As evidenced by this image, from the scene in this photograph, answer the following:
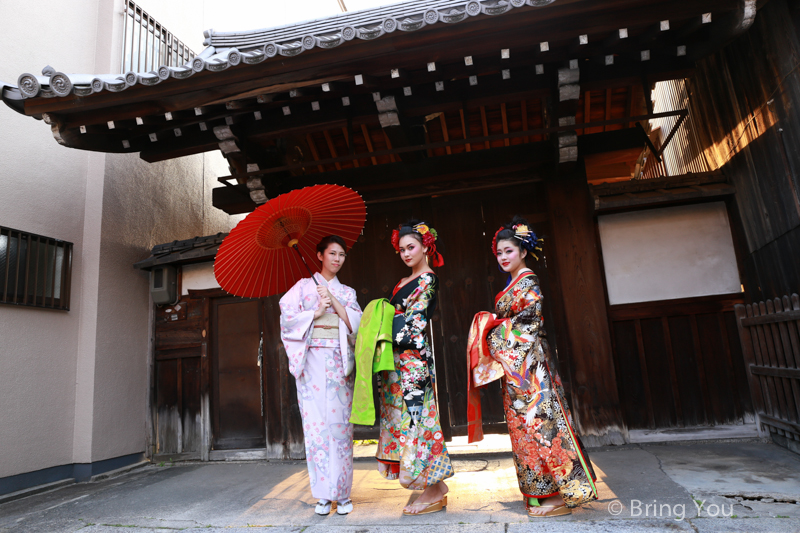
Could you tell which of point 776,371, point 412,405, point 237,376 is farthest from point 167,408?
point 776,371

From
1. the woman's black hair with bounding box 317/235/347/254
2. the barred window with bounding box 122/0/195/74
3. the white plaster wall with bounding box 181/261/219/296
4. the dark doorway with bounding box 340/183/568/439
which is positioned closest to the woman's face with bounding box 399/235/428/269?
the woman's black hair with bounding box 317/235/347/254

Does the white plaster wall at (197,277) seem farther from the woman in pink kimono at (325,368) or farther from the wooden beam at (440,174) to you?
the woman in pink kimono at (325,368)

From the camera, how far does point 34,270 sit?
4957mm

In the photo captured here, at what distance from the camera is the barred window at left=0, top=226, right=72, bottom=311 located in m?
4.71

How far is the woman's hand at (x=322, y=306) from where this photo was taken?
137 inches

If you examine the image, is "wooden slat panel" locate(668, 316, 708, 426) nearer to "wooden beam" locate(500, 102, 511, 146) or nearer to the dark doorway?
the dark doorway

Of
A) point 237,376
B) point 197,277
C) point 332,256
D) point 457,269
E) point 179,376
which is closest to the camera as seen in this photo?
point 332,256

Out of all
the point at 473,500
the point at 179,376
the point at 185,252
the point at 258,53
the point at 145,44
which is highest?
the point at 145,44

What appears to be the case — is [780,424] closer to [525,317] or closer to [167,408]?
[525,317]

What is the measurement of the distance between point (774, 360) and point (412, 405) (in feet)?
10.6

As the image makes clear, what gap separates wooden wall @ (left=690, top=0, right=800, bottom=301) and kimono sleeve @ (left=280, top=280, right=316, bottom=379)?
3.83 metres

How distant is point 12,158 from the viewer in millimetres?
4922

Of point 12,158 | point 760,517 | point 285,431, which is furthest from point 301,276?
point 12,158

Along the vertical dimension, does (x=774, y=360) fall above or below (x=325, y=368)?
below
